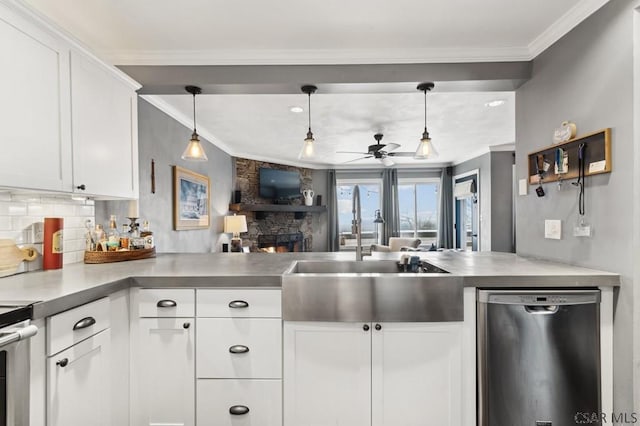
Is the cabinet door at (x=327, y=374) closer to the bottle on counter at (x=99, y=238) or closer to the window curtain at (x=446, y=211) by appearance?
the bottle on counter at (x=99, y=238)

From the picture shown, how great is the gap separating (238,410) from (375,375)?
689 millimetres

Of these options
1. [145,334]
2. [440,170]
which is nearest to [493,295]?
[145,334]

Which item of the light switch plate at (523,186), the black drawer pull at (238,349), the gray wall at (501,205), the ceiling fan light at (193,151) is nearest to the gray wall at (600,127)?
the light switch plate at (523,186)

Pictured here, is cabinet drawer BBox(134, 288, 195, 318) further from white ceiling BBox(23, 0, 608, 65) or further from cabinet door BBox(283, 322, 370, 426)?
white ceiling BBox(23, 0, 608, 65)

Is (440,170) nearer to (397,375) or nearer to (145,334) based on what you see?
(397,375)

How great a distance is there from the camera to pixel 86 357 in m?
1.34

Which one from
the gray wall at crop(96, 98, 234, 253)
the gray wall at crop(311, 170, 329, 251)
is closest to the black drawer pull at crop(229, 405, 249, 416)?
the gray wall at crop(96, 98, 234, 253)

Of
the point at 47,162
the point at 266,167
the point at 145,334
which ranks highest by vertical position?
the point at 266,167

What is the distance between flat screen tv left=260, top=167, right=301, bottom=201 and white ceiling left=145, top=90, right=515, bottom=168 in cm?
71

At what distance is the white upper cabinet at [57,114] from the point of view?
138 centimetres

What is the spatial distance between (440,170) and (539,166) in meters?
5.67

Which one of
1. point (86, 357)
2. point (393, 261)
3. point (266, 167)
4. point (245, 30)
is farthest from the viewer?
point (266, 167)

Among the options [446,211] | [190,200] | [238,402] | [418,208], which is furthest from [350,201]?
[238,402]

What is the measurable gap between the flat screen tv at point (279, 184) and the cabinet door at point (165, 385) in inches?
190
